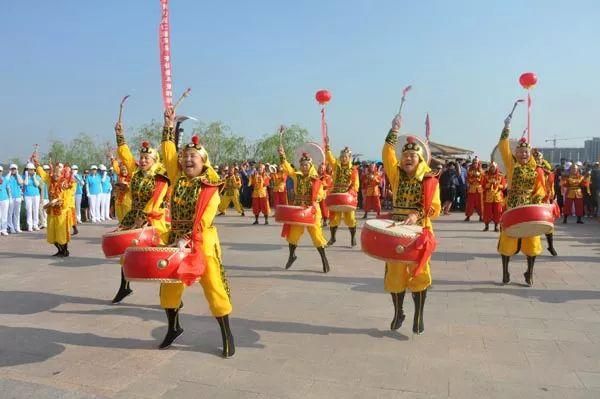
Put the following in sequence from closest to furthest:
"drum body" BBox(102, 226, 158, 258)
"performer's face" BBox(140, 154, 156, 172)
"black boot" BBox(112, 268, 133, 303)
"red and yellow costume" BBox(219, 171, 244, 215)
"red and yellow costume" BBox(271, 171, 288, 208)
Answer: "drum body" BBox(102, 226, 158, 258)
"performer's face" BBox(140, 154, 156, 172)
"black boot" BBox(112, 268, 133, 303)
"red and yellow costume" BBox(271, 171, 288, 208)
"red and yellow costume" BBox(219, 171, 244, 215)

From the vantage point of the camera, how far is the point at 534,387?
3.73m

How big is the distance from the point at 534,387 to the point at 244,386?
7.07ft

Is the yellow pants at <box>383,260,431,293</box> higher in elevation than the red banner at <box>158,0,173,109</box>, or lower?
lower

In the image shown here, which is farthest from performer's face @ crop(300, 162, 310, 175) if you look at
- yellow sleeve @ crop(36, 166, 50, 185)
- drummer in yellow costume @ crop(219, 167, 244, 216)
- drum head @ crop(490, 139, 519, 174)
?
drummer in yellow costume @ crop(219, 167, 244, 216)

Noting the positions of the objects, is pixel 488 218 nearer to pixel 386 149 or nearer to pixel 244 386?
pixel 386 149

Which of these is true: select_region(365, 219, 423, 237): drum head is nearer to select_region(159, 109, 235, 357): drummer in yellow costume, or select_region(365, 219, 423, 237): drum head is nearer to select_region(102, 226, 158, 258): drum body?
select_region(159, 109, 235, 357): drummer in yellow costume

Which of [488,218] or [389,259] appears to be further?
[488,218]

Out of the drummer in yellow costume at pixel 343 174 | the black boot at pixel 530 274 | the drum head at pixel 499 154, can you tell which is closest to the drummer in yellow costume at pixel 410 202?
the black boot at pixel 530 274

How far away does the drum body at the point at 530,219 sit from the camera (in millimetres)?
6148

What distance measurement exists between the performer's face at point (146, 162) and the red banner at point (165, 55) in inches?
57.4

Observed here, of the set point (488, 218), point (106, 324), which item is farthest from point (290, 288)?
point (488, 218)

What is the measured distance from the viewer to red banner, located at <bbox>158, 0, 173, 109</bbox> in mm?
4684

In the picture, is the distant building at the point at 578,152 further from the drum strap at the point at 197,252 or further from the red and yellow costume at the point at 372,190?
the drum strap at the point at 197,252

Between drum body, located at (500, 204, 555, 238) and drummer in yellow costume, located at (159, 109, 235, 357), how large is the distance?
3852 millimetres
